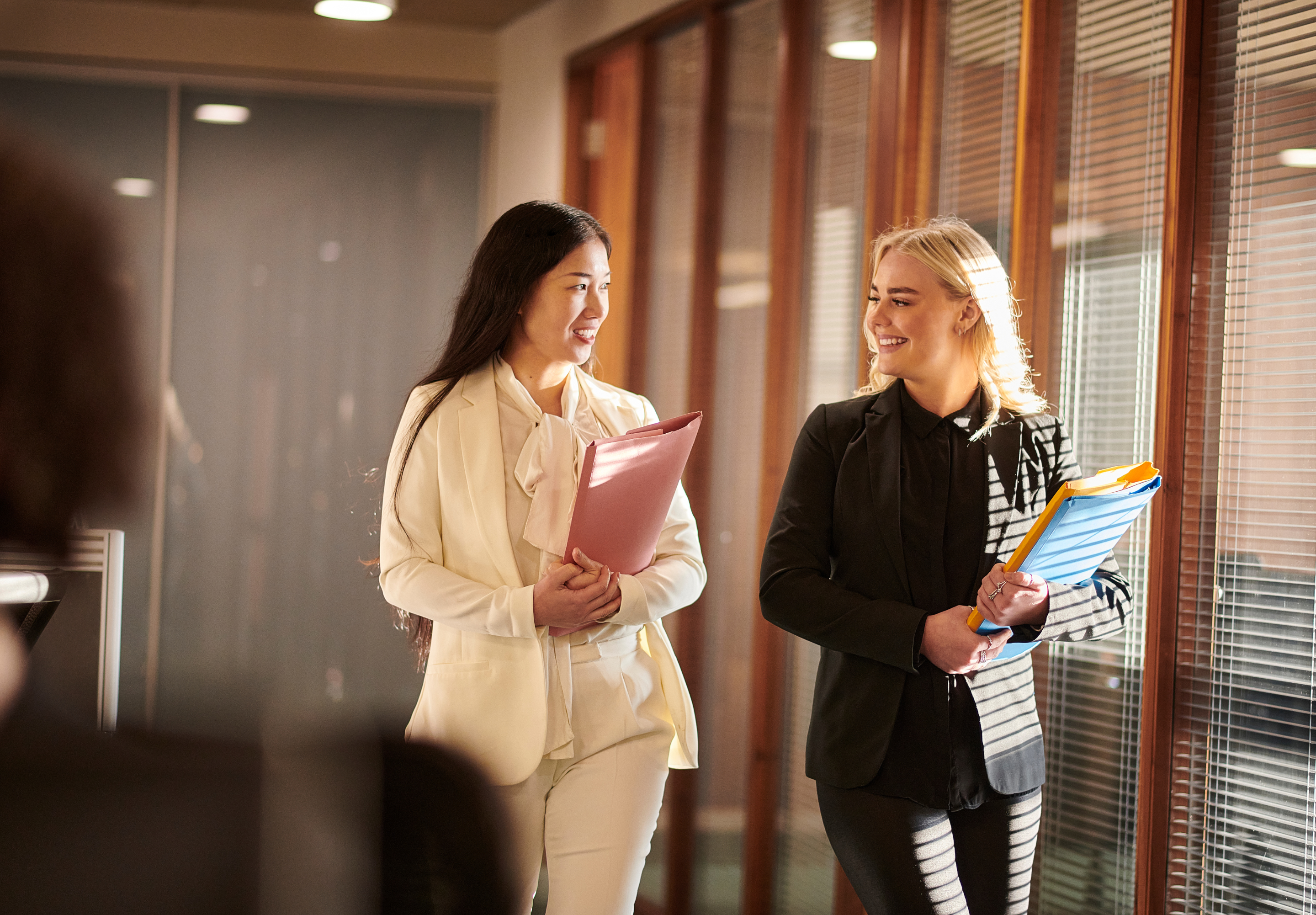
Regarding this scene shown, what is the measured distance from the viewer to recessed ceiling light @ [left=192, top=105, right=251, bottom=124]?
4.74 metres

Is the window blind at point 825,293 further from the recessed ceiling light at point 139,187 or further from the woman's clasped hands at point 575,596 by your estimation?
the recessed ceiling light at point 139,187

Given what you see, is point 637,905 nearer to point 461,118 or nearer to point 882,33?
point 882,33

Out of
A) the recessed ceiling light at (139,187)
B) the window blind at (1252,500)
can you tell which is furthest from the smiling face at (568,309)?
the recessed ceiling light at (139,187)

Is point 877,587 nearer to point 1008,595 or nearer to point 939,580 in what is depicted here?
point 939,580

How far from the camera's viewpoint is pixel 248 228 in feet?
15.7

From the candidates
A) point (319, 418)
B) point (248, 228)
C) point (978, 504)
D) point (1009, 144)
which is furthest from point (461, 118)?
point (978, 504)

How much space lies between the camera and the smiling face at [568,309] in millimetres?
2064

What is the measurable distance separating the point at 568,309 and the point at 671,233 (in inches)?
77.8

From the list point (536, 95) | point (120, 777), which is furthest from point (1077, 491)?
point (536, 95)

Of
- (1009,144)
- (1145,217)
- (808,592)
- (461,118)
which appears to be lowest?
(808,592)

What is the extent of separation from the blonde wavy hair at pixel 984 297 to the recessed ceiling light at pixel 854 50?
1.18 m

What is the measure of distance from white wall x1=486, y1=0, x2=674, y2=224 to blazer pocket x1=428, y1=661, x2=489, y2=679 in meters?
2.88

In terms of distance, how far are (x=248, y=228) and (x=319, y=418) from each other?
2.81ft

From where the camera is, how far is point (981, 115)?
2639 millimetres
